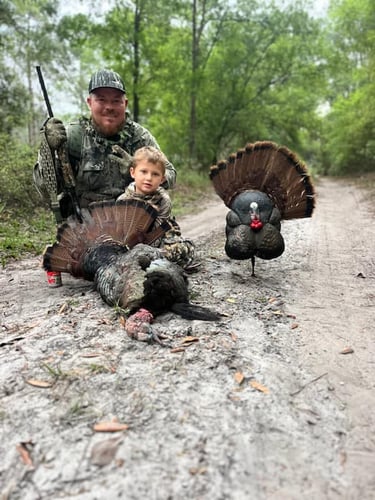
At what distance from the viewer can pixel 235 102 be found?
2006 centimetres

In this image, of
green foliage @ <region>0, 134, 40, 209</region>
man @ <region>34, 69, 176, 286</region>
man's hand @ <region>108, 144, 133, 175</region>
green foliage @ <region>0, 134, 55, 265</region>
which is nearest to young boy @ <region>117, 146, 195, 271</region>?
man's hand @ <region>108, 144, 133, 175</region>

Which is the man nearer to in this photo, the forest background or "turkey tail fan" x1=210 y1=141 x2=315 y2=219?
"turkey tail fan" x1=210 y1=141 x2=315 y2=219

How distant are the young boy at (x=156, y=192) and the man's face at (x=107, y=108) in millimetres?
584

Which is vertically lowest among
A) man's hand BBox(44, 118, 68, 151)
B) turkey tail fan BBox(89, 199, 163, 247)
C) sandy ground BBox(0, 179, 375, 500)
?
sandy ground BBox(0, 179, 375, 500)

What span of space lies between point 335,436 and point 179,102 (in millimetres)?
19382

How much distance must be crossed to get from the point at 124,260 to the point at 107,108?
1.83 meters

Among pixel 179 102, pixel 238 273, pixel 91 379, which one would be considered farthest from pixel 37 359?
pixel 179 102

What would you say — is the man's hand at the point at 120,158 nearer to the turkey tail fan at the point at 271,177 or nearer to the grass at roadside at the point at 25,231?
the turkey tail fan at the point at 271,177

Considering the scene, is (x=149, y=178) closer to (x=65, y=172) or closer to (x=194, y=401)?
(x=65, y=172)

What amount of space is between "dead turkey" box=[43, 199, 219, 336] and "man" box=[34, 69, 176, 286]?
1.35ft

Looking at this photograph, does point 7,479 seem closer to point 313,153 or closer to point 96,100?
point 96,100

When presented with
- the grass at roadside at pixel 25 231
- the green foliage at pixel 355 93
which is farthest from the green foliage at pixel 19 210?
the green foliage at pixel 355 93

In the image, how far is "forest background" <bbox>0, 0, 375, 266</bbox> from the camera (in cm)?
1307

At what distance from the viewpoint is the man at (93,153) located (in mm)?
3936
